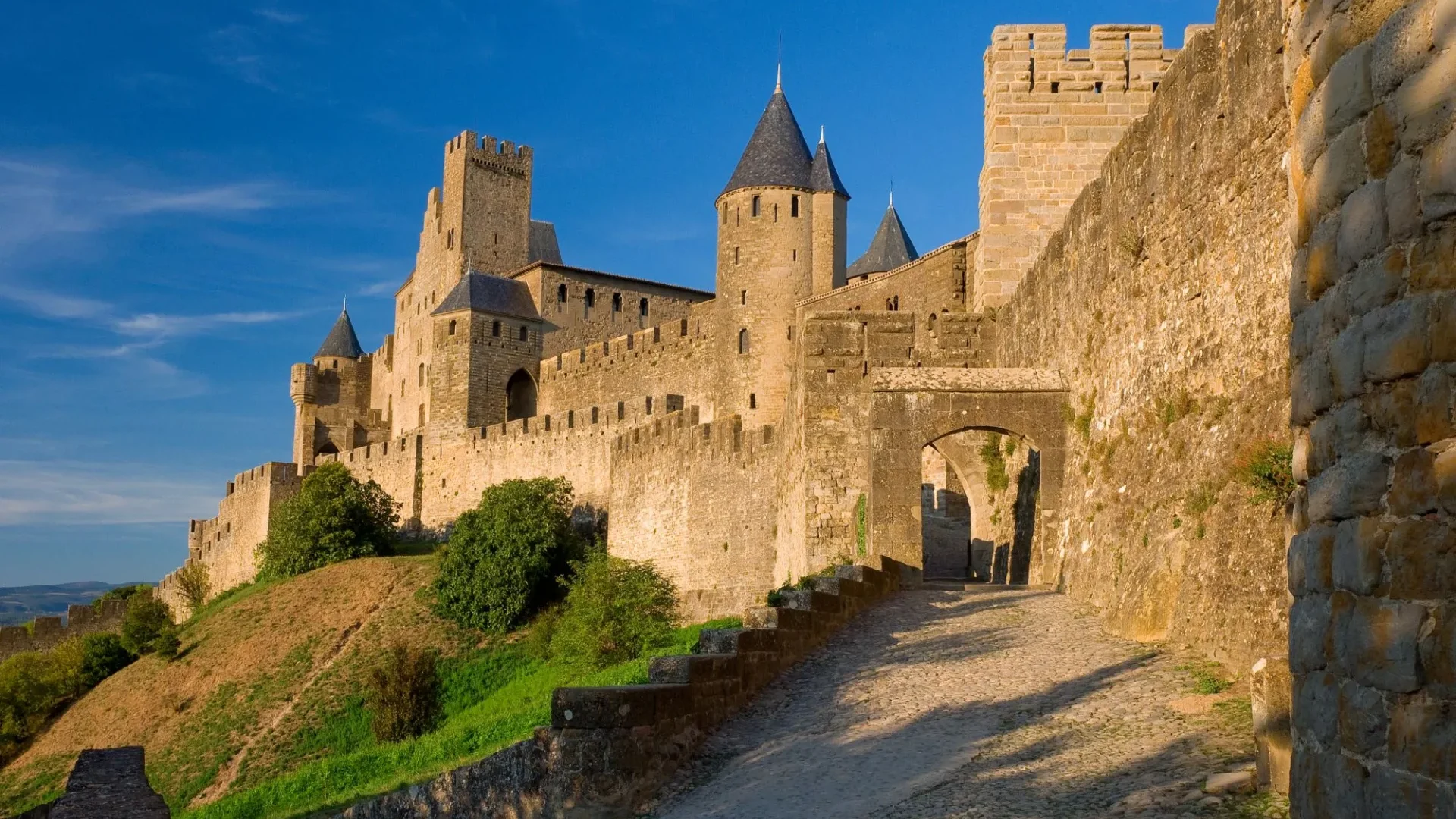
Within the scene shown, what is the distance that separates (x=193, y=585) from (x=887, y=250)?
1193 inches

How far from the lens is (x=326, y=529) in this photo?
44.6 metres

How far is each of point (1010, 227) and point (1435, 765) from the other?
17337mm

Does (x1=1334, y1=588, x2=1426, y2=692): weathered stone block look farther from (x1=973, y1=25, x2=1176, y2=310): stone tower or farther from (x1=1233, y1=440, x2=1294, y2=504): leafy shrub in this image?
(x1=973, y1=25, x2=1176, y2=310): stone tower

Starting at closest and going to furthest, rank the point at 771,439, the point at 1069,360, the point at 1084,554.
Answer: the point at 1084,554, the point at 1069,360, the point at 771,439

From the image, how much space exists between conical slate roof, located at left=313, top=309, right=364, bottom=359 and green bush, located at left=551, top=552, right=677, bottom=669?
149 ft

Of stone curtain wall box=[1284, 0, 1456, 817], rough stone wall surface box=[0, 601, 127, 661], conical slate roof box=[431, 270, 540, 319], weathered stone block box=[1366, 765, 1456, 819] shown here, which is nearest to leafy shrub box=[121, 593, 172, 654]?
rough stone wall surface box=[0, 601, 127, 661]

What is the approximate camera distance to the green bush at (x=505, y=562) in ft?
113

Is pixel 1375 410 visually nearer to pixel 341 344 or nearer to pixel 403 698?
pixel 403 698

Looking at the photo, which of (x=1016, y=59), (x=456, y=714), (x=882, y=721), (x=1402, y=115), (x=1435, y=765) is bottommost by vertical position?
(x=456, y=714)

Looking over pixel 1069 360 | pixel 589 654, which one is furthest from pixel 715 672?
pixel 589 654

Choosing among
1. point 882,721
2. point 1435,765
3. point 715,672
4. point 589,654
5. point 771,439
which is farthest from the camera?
point 771,439

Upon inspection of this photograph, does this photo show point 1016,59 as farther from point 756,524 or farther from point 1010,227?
point 756,524

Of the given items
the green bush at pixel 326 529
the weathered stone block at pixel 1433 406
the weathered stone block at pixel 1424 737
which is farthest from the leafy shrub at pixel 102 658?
the weathered stone block at pixel 1433 406

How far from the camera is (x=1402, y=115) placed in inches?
152
